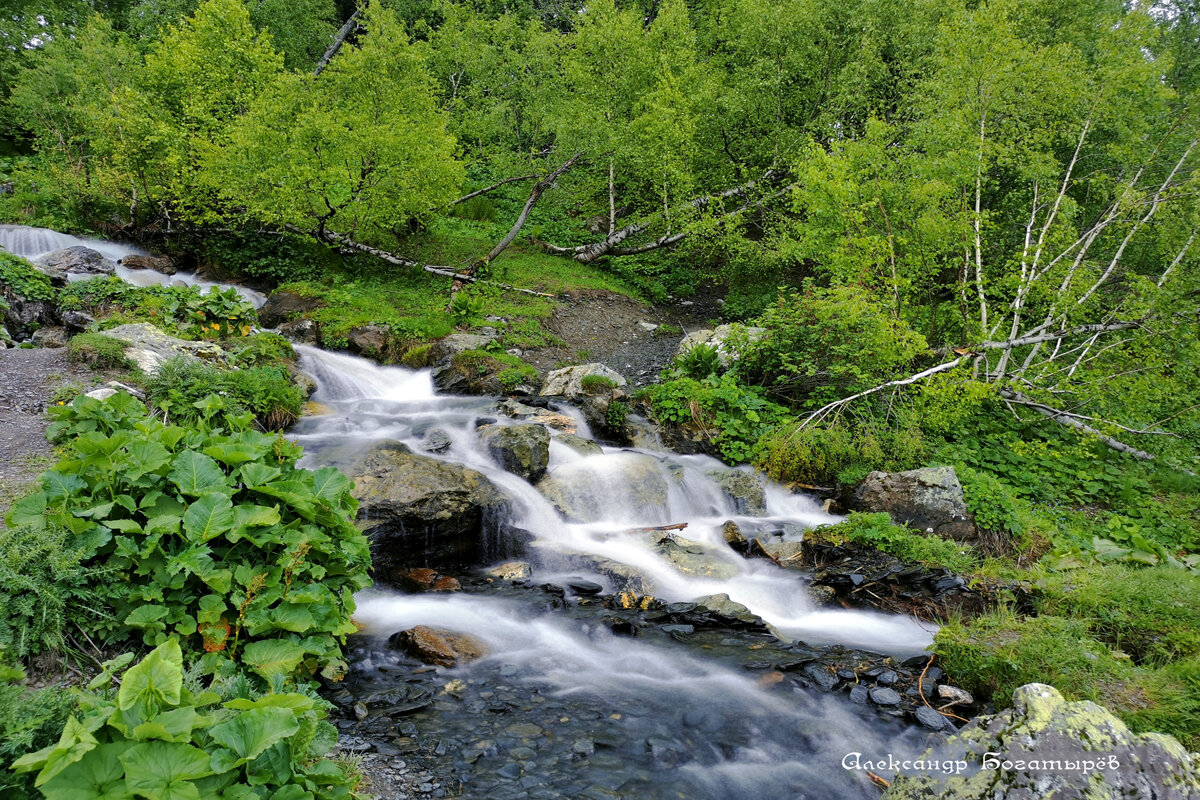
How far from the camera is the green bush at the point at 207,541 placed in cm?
357

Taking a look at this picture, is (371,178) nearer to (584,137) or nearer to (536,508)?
(584,137)

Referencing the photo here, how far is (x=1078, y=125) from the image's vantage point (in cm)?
1201

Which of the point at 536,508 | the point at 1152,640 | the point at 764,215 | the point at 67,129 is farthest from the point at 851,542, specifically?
the point at 67,129

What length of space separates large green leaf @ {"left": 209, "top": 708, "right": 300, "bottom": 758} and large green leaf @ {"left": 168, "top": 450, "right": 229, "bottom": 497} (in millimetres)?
1767

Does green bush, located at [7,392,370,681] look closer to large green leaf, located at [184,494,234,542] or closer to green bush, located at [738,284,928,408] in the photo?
large green leaf, located at [184,494,234,542]

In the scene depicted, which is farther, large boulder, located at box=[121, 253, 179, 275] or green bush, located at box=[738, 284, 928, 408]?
large boulder, located at box=[121, 253, 179, 275]

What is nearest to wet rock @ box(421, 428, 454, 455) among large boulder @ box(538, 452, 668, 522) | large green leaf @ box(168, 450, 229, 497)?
large boulder @ box(538, 452, 668, 522)

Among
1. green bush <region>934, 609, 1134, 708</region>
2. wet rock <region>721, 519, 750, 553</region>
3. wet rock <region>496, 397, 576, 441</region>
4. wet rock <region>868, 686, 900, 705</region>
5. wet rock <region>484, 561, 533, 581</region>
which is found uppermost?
wet rock <region>496, 397, 576, 441</region>

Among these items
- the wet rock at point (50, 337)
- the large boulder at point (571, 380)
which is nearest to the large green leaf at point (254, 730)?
the large boulder at point (571, 380)

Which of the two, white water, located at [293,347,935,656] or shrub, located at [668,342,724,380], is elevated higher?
shrub, located at [668,342,724,380]

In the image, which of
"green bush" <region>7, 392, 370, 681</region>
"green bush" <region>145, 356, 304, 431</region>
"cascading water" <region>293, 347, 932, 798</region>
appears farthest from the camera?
"green bush" <region>145, 356, 304, 431</region>

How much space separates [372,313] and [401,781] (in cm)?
1362

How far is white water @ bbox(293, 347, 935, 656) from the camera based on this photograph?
23.4 ft

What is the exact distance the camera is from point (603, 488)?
9773mm
